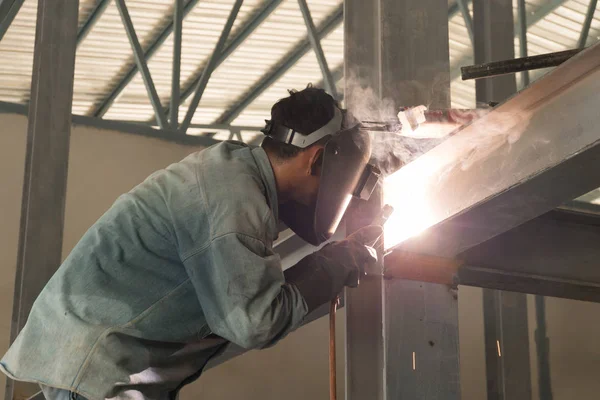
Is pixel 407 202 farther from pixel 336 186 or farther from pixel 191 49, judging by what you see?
pixel 191 49

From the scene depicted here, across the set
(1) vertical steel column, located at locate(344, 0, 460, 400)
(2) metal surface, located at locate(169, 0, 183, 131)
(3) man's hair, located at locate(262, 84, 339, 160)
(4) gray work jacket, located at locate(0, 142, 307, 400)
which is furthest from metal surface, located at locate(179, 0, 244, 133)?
(4) gray work jacket, located at locate(0, 142, 307, 400)

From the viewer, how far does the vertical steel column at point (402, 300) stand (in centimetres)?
283

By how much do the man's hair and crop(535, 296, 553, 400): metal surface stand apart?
862 centimetres

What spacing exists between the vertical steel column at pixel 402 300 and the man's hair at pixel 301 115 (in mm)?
369

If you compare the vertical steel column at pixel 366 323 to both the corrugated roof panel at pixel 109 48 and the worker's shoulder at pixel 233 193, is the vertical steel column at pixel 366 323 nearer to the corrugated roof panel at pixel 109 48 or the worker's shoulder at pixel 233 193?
the worker's shoulder at pixel 233 193

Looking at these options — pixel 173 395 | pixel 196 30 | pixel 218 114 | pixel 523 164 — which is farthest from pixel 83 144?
pixel 523 164

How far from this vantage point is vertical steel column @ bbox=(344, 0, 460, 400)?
9.29 ft

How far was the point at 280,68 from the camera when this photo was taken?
12172 mm

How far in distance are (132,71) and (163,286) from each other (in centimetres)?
938

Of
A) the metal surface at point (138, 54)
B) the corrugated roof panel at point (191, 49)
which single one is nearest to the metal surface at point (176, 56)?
the metal surface at point (138, 54)

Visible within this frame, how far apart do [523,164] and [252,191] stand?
2.44ft

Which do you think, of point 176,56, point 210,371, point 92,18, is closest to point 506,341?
point 210,371

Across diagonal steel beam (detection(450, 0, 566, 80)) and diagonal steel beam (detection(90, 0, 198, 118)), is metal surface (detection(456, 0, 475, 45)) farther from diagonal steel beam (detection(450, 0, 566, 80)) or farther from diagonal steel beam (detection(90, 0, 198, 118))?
diagonal steel beam (detection(90, 0, 198, 118))

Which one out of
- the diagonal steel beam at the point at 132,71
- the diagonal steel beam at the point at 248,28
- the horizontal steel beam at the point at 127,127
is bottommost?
the horizontal steel beam at the point at 127,127
